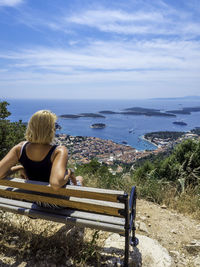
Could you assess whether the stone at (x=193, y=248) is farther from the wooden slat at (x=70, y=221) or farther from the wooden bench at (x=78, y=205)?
the wooden slat at (x=70, y=221)

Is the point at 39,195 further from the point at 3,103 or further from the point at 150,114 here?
the point at 150,114

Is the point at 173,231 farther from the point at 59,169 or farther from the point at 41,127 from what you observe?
the point at 41,127

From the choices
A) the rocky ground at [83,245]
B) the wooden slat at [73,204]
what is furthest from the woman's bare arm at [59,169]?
the rocky ground at [83,245]

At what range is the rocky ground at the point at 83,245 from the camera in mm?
2154

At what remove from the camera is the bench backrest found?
1760 millimetres

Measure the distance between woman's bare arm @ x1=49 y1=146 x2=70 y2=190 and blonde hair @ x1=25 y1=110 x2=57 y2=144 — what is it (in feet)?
0.61

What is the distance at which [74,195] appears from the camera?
1.84 m

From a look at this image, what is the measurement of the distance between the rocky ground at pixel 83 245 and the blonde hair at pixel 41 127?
→ 1031 millimetres

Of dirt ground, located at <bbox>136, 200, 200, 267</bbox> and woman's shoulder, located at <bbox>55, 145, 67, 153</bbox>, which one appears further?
dirt ground, located at <bbox>136, 200, 200, 267</bbox>

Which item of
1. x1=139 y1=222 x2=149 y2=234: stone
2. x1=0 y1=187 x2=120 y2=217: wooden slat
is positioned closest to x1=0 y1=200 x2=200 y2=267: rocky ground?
x1=139 y1=222 x2=149 y2=234: stone

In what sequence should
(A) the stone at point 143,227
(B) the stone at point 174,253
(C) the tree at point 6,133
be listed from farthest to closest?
(C) the tree at point 6,133, (A) the stone at point 143,227, (B) the stone at point 174,253

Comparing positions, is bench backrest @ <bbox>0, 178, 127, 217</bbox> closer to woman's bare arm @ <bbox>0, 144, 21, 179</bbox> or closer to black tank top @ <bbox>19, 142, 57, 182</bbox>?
woman's bare arm @ <bbox>0, 144, 21, 179</bbox>

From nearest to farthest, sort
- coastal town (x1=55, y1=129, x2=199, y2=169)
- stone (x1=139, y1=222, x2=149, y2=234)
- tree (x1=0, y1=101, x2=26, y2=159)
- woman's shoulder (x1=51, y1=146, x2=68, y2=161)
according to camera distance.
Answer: woman's shoulder (x1=51, y1=146, x2=68, y2=161)
stone (x1=139, y1=222, x2=149, y2=234)
coastal town (x1=55, y1=129, x2=199, y2=169)
tree (x1=0, y1=101, x2=26, y2=159)

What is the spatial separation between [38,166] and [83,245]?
1011 millimetres
